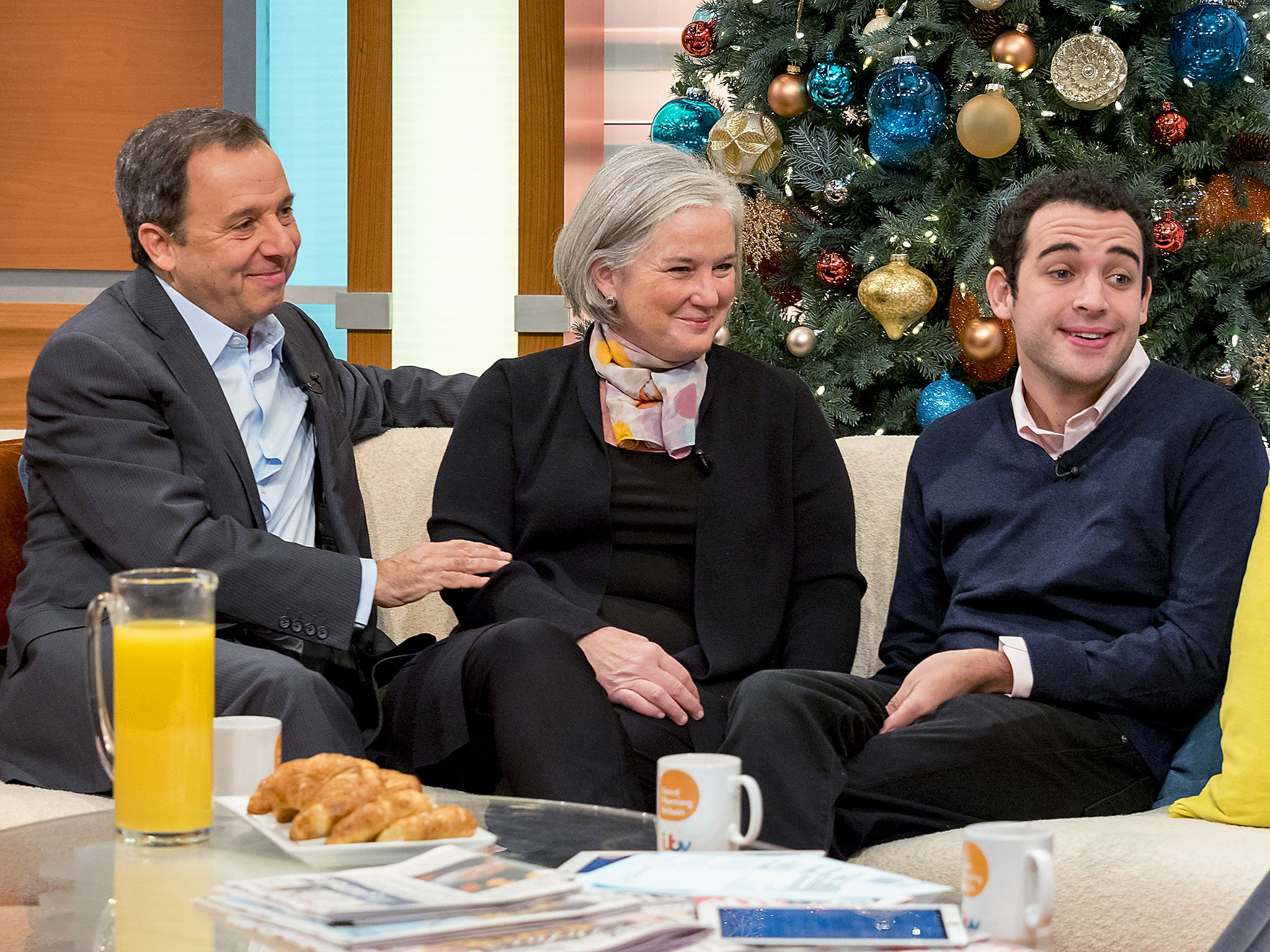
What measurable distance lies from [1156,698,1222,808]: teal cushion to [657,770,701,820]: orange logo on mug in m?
0.93

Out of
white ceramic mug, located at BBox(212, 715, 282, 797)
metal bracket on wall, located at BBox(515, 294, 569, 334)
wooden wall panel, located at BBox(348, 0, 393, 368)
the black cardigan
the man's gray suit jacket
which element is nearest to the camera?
white ceramic mug, located at BBox(212, 715, 282, 797)

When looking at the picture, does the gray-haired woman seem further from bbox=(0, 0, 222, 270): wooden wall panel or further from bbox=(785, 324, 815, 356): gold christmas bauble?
bbox=(0, 0, 222, 270): wooden wall panel

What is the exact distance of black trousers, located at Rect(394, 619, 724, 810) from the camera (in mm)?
1644

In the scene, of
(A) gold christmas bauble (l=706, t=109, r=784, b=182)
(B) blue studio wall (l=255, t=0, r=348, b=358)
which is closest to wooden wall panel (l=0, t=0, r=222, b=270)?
(B) blue studio wall (l=255, t=0, r=348, b=358)

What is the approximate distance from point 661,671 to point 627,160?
81 cm

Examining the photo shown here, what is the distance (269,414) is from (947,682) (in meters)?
1.10

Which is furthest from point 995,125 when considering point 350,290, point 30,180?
point 30,180

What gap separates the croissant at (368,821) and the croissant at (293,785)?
0.05m

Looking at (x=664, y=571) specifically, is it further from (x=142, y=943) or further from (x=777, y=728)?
(x=142, y=943)

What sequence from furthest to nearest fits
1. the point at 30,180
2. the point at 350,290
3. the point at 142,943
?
the point at 30,180 → the point at 350,290 → the point at 142,943

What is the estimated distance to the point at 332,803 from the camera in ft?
3.64

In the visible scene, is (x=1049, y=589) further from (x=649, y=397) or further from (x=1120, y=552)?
(x=649, y=397)

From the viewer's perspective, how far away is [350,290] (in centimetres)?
401

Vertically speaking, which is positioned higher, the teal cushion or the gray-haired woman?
the gray-haired woman
